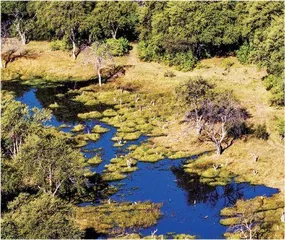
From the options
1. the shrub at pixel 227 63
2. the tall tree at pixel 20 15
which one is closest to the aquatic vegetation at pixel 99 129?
the shrub at pixel 227 63

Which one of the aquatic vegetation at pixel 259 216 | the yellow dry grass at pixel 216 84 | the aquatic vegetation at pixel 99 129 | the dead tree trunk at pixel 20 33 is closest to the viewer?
the aquatic vegetation at pixel 259 216

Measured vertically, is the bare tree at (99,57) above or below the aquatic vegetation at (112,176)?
above

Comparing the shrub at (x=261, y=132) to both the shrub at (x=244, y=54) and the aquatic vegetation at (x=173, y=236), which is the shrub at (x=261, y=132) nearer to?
the aquatic vegetation at (x=173, y=236)

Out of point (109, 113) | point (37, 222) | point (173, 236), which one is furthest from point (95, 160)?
point (37, 222)

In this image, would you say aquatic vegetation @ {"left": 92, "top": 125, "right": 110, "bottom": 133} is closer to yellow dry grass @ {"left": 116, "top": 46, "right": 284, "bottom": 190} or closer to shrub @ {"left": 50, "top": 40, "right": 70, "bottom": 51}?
yellow dry grass @ {"left": 116, "top": 46, "right": 284, "bottom": 190}

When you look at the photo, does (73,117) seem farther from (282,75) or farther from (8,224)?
(8,224)

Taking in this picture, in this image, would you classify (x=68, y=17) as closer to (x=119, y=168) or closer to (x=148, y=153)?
(x=148, y=153)

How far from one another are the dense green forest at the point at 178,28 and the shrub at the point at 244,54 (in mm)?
204

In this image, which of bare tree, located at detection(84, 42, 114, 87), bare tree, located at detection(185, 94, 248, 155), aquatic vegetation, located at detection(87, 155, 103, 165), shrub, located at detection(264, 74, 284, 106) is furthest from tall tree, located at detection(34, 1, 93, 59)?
aquatic vegetation, located at detection(87, 155, 103, 165)

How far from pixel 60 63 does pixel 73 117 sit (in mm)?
32226

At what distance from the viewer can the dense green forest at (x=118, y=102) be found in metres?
64.2

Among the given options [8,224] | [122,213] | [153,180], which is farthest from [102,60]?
[8,224]

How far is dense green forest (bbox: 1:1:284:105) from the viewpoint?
367ft

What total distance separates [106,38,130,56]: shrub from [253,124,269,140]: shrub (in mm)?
48650
